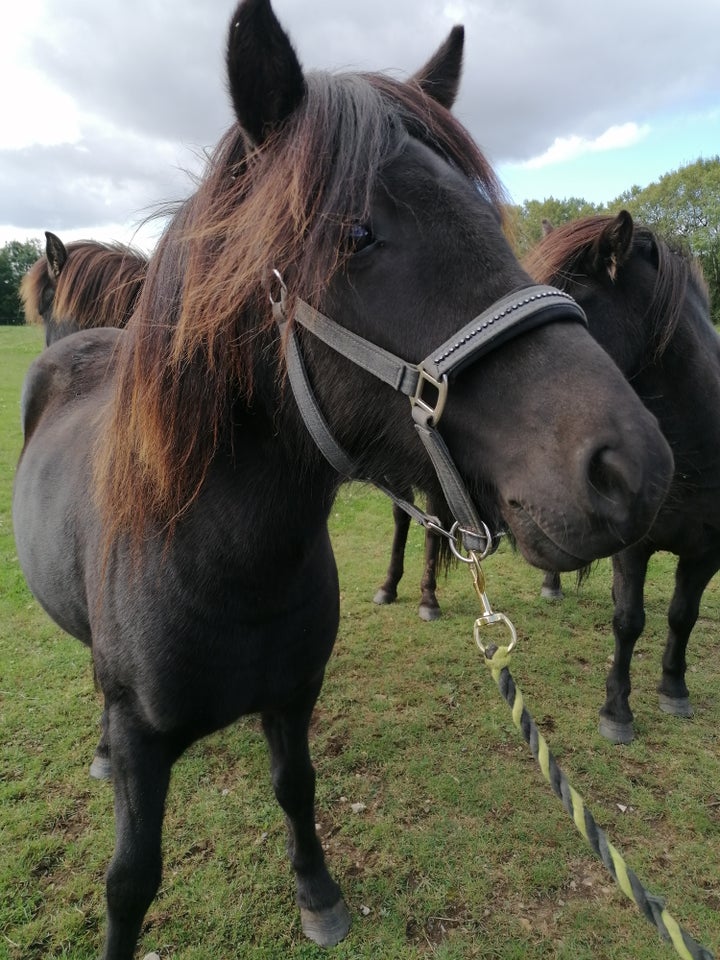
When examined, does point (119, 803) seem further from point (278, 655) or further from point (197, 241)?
point (197, 241)

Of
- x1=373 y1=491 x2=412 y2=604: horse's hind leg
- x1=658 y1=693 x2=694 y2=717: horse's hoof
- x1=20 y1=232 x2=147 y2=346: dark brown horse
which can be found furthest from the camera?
x1=373 y1=491 x2=412 y2=604: horse's hind leg

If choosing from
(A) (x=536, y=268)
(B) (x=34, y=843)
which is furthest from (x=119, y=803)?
(A) (x=536, y=268)

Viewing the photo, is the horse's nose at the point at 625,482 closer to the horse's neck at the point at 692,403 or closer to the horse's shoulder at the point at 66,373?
the horse's neck at the point at 692,403

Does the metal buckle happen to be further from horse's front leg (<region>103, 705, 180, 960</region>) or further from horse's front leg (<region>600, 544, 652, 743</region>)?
horse's front leg (<region>600, 544, 652, 743</region>)

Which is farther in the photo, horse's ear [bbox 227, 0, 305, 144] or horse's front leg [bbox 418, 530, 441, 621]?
horse's front leg [bbox 418, 530, 441, 621]

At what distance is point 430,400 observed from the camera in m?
1.21

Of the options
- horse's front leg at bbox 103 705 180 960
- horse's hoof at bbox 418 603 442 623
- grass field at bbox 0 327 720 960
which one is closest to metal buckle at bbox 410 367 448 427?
grass field at bbox 0 327 720 960

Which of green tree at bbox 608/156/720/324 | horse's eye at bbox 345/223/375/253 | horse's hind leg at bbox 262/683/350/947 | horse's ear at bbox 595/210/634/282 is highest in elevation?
green tree at bbox 608/156/720/324

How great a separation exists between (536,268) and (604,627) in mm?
3232

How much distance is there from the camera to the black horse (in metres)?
2.90

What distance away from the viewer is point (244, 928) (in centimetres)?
252

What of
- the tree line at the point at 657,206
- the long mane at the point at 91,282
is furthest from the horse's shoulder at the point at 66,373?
the tree line at the point at 657,206

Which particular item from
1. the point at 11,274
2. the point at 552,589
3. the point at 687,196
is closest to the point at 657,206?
the point at 687,196

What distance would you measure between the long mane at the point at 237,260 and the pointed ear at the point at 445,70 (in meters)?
0.38
